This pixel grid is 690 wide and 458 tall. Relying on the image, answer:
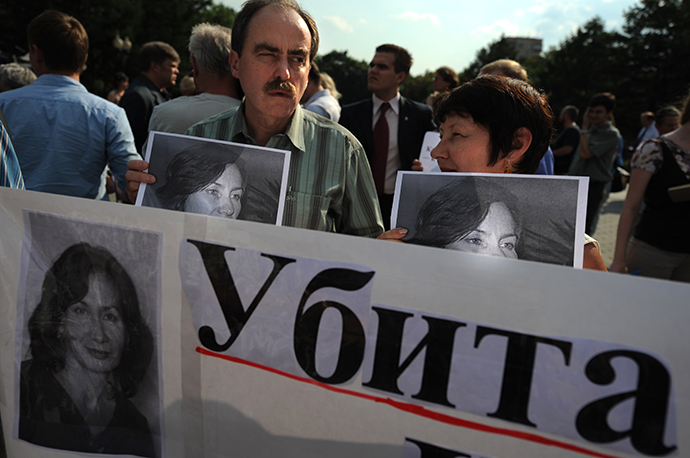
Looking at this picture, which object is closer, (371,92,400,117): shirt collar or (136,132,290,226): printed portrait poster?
(136,132,290,226): printed portrait poster

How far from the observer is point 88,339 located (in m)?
1.26

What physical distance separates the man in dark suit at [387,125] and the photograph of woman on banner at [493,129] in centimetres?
269

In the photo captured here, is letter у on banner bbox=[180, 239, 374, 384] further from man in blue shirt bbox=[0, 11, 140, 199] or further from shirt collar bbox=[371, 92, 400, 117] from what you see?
shirt collar bbox=[371, 92, 400, 117]

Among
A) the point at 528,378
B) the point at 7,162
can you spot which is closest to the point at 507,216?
the point at 528,378

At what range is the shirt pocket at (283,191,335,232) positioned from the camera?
1.70 metres

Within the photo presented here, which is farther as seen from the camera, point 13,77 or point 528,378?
point 13,77

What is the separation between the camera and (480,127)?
154cm

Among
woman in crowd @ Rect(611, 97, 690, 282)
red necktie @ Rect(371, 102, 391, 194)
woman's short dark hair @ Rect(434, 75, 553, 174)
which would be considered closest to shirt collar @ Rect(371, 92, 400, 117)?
red necktie @ Rect(371, 102, 391, 194)

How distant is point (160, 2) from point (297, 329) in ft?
106

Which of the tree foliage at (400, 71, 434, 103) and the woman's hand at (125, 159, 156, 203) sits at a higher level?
the tree foliage at (400, 71, 434, 103)

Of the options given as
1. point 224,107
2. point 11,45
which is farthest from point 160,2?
point 224,107

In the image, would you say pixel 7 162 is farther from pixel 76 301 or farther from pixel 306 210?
pixel 306 210

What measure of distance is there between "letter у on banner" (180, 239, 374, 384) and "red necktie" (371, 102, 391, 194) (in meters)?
3.23

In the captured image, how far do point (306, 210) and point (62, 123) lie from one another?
165 cm
